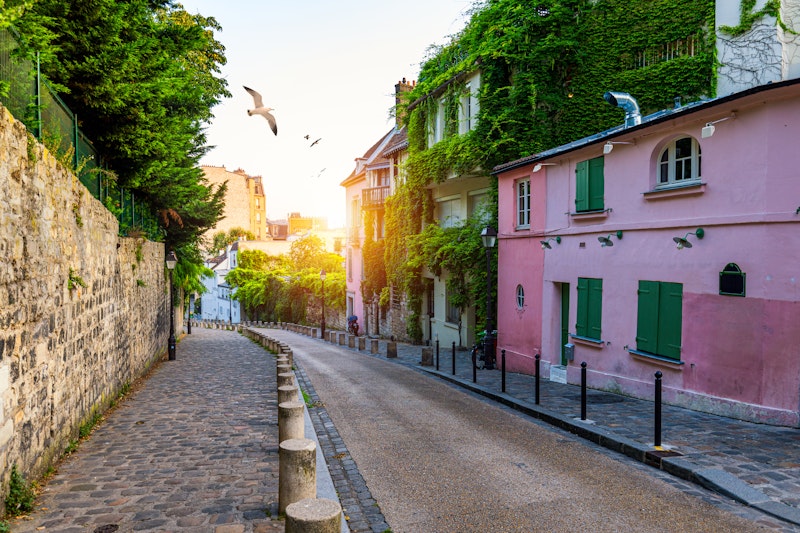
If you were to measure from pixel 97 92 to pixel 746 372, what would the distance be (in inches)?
495

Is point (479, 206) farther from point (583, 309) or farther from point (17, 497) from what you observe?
point (17, 497)

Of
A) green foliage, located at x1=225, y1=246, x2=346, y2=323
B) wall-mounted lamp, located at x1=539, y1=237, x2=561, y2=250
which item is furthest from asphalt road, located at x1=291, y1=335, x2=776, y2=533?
green foliage, located at x1=225, y1=246, x2=346, y2=323

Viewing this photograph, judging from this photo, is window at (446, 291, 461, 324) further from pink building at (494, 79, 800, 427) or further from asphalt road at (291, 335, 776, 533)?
asphalt road at (291, 335, 776, 533)

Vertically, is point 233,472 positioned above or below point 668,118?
below

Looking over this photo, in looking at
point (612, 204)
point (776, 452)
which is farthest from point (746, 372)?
point (612, 204)

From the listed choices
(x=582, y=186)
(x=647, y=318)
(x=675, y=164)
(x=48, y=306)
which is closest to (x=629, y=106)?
(x=582, y=186)

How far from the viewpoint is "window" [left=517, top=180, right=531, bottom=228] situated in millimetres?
15734

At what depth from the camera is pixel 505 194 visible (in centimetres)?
1659

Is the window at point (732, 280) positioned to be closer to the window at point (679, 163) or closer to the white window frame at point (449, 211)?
the window at point (679, 163)

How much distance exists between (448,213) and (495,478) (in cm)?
1783

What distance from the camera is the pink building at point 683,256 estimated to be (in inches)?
338

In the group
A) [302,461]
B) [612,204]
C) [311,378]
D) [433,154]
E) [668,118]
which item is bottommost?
[311,378]

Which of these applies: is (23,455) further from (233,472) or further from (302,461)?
(302,461)

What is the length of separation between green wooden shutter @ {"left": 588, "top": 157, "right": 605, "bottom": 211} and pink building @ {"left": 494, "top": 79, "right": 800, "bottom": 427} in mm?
28
